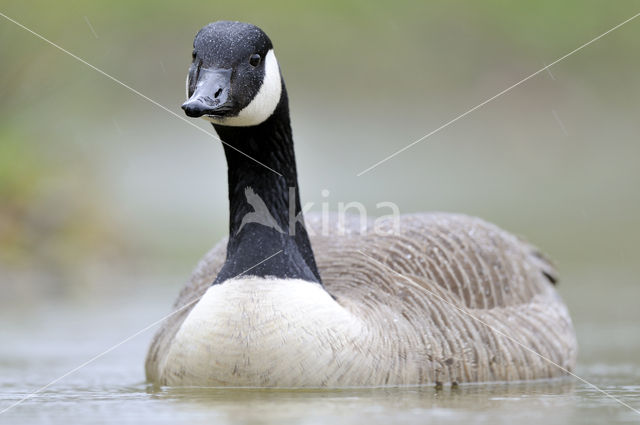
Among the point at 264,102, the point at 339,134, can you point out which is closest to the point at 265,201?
the point at 264,102

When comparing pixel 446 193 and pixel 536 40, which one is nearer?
pixel 446 193

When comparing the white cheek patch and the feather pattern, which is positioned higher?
the white cheek patch

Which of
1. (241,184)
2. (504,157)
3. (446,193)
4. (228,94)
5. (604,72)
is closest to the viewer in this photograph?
(228,94)

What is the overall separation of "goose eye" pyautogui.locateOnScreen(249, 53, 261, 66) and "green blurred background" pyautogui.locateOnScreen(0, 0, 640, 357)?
4862mm

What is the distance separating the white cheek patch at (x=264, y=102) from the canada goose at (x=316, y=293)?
0.5 inches

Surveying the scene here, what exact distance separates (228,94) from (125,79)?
1953cm

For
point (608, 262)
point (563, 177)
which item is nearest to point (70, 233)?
point (608, 262)

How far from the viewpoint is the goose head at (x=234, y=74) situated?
24.5 feet

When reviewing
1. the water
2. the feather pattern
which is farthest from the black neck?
the water

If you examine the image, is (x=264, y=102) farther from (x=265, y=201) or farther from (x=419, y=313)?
(x=419, y=313)

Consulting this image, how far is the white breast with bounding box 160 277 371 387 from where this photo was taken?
24.7ft

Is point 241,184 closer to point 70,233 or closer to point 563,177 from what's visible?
point 70,233

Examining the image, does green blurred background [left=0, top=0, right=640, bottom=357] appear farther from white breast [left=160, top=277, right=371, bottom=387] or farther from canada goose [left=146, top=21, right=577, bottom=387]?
white breast [left=160, top=277, right=371, bottom=387]

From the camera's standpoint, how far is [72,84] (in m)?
20.2
